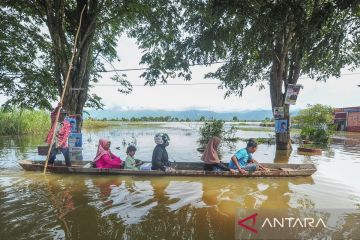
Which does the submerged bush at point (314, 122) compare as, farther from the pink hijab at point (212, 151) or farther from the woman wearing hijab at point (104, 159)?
the woman wearing hijab at point (104, 159)

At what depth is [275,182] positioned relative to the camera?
9617 millimetres

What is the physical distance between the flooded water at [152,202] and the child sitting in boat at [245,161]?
0.46 metres

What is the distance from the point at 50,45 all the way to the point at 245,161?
10353 mm

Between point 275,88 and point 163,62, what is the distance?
647 cm

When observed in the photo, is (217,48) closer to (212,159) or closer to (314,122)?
(212,159)

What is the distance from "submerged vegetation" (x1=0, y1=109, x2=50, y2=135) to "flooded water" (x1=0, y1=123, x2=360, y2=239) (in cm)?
1766

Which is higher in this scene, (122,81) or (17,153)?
(122,81)

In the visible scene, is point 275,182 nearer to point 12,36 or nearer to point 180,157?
point 180,157

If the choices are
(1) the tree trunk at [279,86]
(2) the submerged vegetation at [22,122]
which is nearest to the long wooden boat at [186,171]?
(1) the tree trunk at [279,86]

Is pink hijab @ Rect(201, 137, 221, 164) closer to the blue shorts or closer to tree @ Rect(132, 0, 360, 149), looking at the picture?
the blue shorts

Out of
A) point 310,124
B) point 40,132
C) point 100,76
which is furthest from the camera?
point 40,132

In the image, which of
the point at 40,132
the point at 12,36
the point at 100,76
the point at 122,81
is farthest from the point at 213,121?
the point at 40,132

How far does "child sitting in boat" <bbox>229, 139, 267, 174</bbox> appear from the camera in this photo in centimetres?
998

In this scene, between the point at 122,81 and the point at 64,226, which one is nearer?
the point at 64,226
